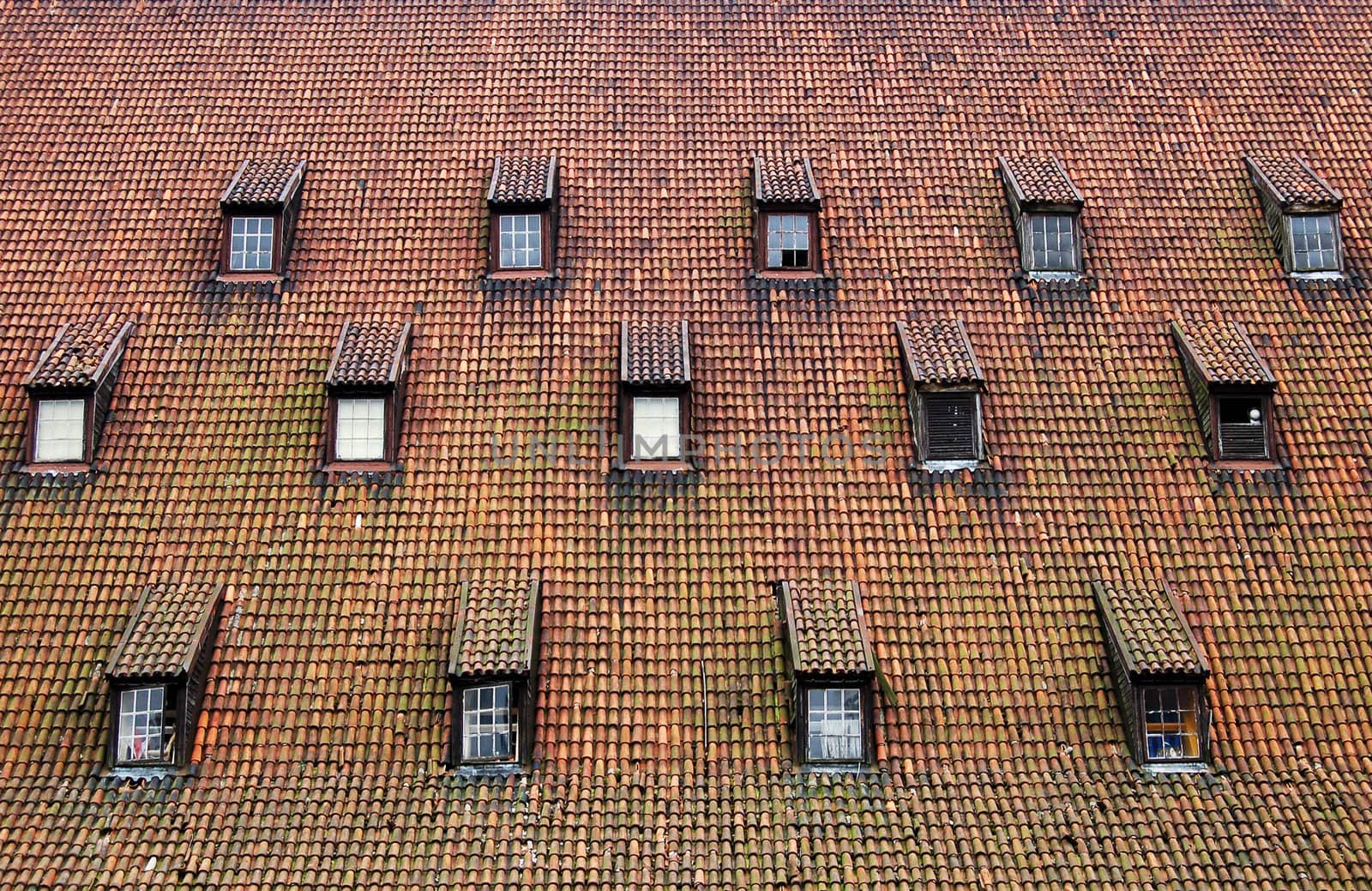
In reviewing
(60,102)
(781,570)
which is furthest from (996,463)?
(60,102)

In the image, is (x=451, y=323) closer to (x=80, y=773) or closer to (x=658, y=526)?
(x=658, y=526)

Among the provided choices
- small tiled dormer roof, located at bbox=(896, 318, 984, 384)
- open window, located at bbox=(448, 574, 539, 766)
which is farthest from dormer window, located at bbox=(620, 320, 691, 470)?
small tiled dormer roof, located at bbox=(896, 318, 984, 384)

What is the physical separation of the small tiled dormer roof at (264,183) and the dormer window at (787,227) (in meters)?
9.27

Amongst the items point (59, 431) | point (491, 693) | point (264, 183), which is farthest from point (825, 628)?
point (264, 183)

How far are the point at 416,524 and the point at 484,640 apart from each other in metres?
2.80

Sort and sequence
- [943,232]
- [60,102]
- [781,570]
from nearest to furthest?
1. [781,570]
2. [943,232]
3. [60,102]

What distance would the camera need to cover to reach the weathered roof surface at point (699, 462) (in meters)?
17.5

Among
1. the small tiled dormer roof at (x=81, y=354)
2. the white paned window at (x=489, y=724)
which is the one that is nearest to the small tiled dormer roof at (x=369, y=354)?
the small tiled dormer roof at (x=81, y=354)

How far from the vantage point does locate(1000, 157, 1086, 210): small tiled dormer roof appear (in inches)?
912

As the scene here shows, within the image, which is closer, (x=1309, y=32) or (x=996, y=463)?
(x=996, y=463)

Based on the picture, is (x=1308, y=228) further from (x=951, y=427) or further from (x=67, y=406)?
(x=67, y=406)

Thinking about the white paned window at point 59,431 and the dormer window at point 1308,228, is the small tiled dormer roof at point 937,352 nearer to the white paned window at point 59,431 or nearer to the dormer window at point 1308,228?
the dormer window at point 1308,228

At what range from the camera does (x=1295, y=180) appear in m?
23.7

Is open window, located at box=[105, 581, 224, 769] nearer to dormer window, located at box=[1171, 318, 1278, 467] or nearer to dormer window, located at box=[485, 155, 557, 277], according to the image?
dormer window, located at box=[485, 155, 557, 277]
